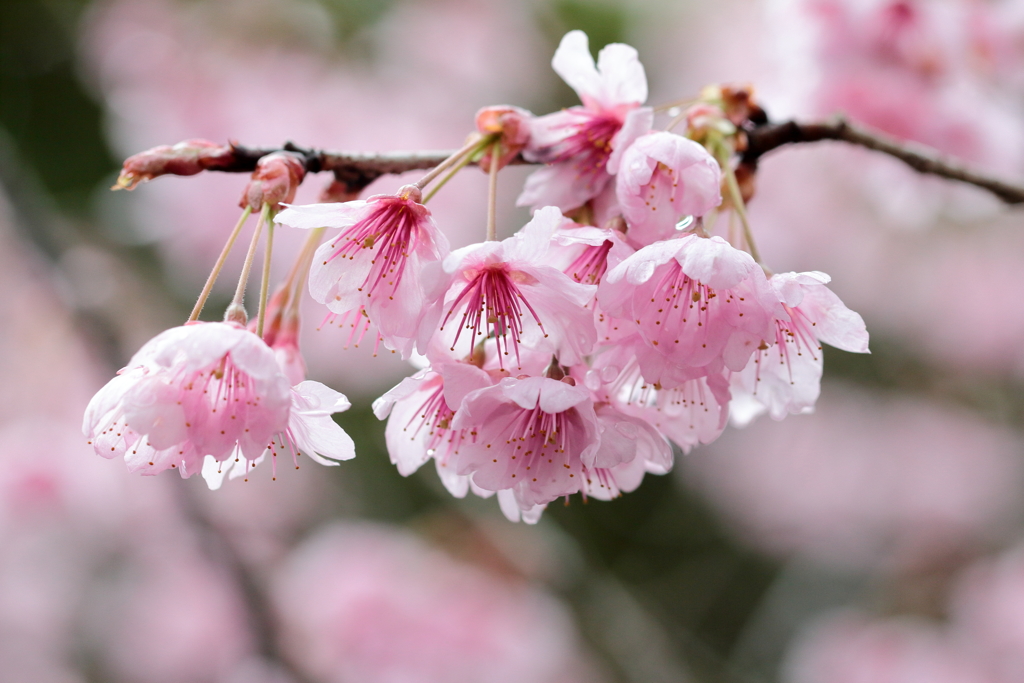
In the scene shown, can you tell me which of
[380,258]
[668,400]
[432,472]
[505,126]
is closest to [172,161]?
[380,258]

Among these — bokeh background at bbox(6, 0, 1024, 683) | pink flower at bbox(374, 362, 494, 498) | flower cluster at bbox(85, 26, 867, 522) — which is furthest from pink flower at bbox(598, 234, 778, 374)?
bokeh background at bbox(6, 0, 1024, 683)

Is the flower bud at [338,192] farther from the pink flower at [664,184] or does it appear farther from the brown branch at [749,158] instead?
the pink flower at [664,184]

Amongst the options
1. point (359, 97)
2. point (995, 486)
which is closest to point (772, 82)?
point (359, 97)

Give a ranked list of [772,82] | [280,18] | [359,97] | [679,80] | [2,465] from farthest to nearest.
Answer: [679,80] → [359,97] → [280,18] → [2,465] → [772,82]

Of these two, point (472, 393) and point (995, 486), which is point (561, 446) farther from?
point (995, 486)

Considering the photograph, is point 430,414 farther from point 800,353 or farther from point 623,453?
point 800,353

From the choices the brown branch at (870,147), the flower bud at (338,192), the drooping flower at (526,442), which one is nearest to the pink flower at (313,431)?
the drooping flower at (526,442)
